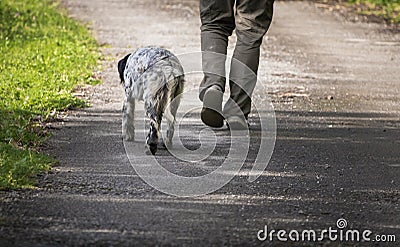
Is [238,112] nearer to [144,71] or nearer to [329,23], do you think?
[144,71]

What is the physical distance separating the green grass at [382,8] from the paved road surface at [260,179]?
5465 millimetres

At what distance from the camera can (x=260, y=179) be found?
6375mm

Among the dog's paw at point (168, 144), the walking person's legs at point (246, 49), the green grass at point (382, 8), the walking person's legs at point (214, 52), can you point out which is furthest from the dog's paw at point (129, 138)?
the green grass at point (382, 8)

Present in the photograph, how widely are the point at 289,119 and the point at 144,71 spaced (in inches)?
78.7

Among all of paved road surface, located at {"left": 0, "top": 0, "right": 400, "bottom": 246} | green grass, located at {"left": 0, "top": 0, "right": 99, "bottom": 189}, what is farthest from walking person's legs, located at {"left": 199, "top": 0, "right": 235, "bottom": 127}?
green grass, located at {"left": 0, "top": 0, "right": 99, "bottom": 189}

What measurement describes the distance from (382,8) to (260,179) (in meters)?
13.0

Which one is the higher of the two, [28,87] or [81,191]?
[81,191]

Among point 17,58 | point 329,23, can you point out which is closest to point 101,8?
point 329,23

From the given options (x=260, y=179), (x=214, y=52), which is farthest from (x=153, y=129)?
(x=214, y=52)

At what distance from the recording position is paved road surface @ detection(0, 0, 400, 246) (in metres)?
5.10

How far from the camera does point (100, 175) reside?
6305 millimetres

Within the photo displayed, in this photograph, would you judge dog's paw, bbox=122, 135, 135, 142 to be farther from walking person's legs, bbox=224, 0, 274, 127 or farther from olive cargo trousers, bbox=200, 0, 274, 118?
walking person's legs, bbox=224, 0, 274, 127

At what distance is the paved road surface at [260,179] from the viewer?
16.7ft

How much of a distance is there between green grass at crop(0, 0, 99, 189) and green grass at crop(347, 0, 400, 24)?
19.0 feet
